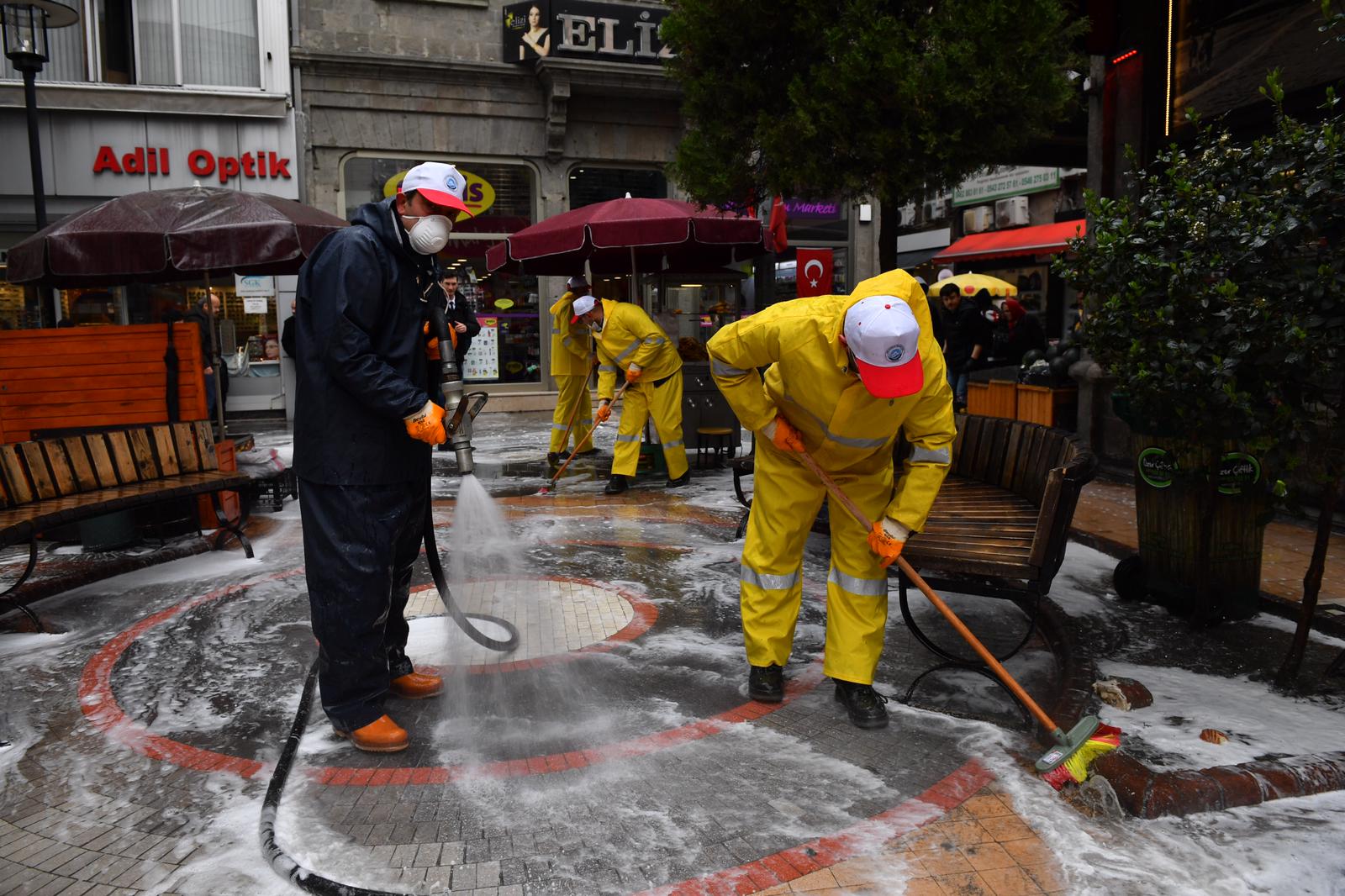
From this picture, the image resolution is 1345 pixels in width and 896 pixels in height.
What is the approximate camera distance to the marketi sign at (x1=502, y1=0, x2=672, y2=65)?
16.3 metres

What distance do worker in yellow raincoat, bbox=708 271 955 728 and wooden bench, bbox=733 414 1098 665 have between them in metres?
0.44

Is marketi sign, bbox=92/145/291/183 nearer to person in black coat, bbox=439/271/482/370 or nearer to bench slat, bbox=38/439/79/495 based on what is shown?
person in black coat, bbox=439/271/482/370

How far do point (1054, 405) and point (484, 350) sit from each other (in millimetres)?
10419

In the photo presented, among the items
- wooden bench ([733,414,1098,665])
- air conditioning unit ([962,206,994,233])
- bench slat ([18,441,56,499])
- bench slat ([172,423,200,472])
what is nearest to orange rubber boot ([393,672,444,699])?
wooden bench ([733,414,1098,665])

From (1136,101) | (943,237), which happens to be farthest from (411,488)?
(943,237)

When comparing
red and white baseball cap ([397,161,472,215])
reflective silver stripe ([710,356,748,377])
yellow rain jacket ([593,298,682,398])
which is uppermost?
red and white baseball cap ([397,161,472,215])

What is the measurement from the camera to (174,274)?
7.72 metres

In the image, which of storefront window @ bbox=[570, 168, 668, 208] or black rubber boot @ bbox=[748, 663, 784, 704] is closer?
black rubber boot @ bbox=[748, 663, 784, 704]

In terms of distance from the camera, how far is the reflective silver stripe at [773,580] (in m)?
3.97

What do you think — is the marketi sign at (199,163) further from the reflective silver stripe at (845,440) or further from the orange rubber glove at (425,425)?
the reflective silver stripe at (845,440)

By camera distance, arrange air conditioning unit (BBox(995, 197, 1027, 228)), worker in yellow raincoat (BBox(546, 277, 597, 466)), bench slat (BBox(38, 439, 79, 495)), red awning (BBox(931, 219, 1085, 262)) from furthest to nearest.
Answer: air conditioning unit (BBox(995, 197, 1027, 228)), red awning (BBox(931, 219, 1085, 262)), worker in yellow raincoat (BBox(546, 277, 597, 466)), bench slat (BBox(38, 439, 79, 495))

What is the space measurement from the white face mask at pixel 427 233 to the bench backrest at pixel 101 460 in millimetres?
3340

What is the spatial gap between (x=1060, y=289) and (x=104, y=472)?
2032cm

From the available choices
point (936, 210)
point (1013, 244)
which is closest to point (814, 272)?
point (1013, 244)
